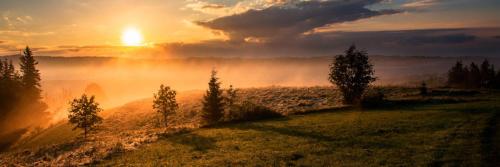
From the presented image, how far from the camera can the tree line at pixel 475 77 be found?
120 m

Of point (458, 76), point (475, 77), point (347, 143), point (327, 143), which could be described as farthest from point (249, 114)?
point (458, 76)

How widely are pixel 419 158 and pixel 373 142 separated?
20.7ft

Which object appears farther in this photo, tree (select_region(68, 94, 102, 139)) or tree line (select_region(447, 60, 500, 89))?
tree line (select_region(447, 60, 500, 89))

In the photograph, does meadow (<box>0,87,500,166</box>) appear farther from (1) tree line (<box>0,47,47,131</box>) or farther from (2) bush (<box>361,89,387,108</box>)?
(1) tree line (<box>0,47,47,131</box>)

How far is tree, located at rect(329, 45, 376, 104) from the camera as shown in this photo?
73.7 m

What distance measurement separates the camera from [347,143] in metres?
33.9

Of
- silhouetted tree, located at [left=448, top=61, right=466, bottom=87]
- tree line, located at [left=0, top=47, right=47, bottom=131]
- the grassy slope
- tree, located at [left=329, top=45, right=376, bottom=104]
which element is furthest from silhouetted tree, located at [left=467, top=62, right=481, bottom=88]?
tree line, located at [left=0, top=47, right=47, bottom=131]

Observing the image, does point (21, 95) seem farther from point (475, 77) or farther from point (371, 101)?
point (475, 77)

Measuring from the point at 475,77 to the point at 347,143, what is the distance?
378ft

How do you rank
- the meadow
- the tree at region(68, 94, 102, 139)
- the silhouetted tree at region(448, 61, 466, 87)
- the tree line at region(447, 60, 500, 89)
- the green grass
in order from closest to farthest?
the meadow
the tree at region(68, 94, 102, 139)
the green grass
the tree line at region(447, 60, 500, 89)
the silhouetted tree at region(448, 61, 466, 87)

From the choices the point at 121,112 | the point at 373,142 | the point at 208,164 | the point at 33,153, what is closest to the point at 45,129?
the point at 121,112

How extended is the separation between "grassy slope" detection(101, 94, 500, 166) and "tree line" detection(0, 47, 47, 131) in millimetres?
67026

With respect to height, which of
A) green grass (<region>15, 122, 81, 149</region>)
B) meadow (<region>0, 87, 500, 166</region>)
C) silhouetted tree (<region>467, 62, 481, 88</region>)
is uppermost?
silhouetted tree (<region>467, 62, 481, 88</region>)

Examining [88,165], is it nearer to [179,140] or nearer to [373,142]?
[179,140]
